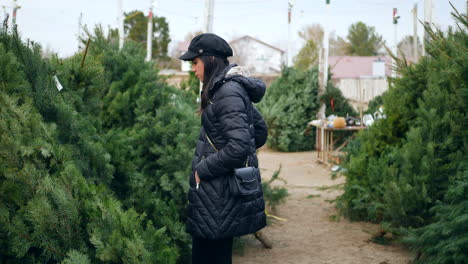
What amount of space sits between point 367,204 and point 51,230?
4099 millimetres

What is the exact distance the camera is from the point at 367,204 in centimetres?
581

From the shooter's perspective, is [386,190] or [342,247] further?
[342,247]

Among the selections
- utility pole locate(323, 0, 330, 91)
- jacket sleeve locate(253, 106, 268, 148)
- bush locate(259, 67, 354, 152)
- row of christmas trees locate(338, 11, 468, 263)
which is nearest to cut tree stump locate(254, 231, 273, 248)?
row of christmas trees locate(338, 11, 468, 263)

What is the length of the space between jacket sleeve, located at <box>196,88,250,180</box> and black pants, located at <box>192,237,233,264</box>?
17.0 inches

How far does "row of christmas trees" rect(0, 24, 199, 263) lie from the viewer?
8.06 ft

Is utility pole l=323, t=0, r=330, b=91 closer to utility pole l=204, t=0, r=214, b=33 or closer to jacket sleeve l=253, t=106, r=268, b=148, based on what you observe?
utility pole l=204, t=0, r=214, b=33

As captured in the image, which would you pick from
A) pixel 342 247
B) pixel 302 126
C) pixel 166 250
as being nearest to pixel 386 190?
pixel 342 247

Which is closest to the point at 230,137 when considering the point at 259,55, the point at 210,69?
the point at 210,69

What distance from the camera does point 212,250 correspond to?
311cm

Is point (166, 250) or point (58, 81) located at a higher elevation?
point (58, 81)

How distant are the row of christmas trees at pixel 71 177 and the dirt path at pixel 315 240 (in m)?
1.30

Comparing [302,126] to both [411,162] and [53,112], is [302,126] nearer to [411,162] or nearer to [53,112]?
[411,162]

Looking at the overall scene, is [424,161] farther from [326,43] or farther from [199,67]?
[326,43]

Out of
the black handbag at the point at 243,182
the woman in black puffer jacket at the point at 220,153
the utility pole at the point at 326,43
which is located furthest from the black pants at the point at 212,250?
the utility pole at the point at 326,43
